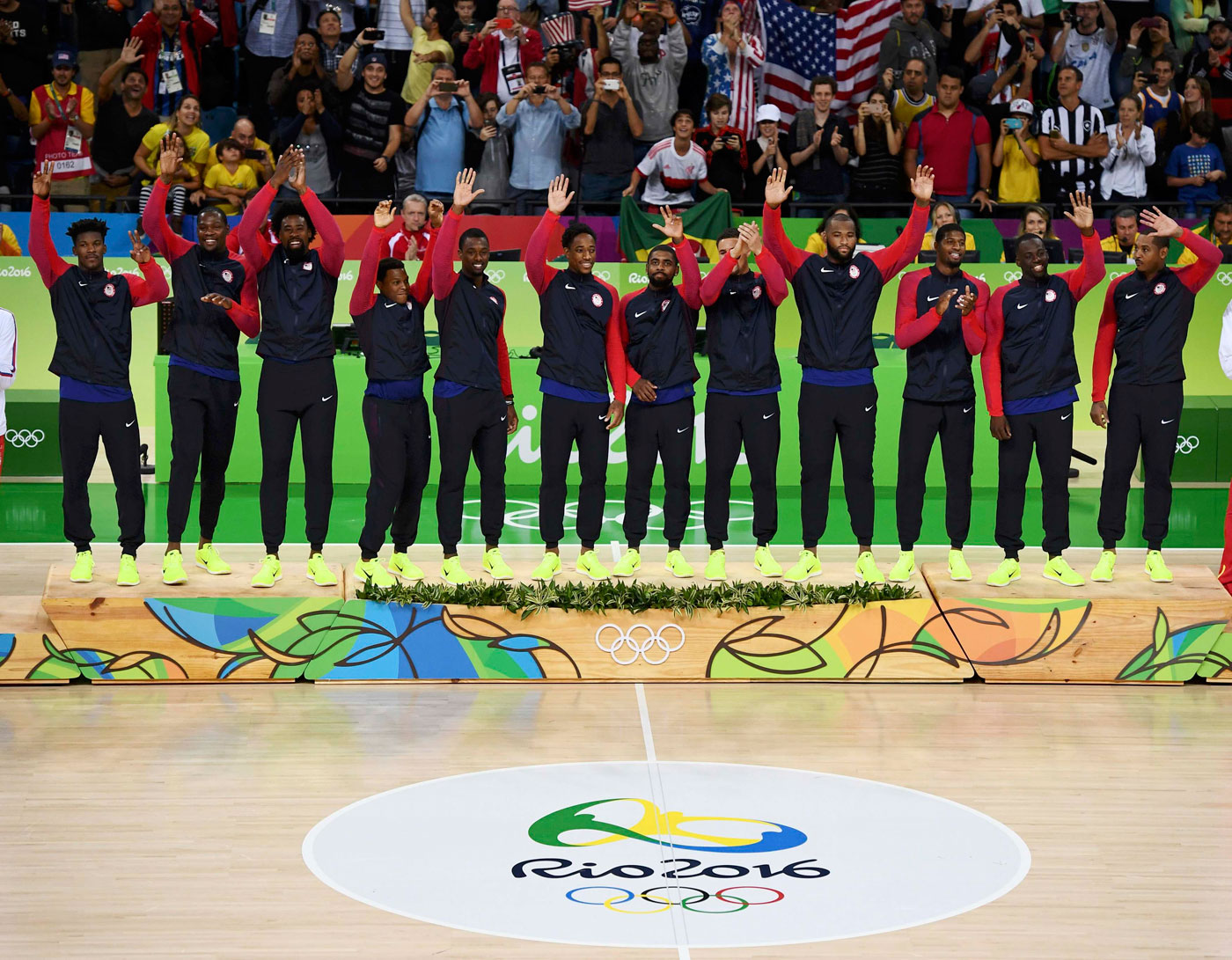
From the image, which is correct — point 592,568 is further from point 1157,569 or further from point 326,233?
point 1157,569

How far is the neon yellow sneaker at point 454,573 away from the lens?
29.7 ft

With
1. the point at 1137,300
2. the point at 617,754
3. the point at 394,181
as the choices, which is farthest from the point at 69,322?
the point at 394,181

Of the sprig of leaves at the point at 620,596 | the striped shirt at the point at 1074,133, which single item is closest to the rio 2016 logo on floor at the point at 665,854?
the sprig of leaves at the point at 620,596

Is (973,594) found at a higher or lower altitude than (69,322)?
lower

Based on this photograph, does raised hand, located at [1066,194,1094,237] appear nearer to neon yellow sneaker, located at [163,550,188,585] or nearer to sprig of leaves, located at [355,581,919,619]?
sprig of leaves, located at [355,581,919,619]

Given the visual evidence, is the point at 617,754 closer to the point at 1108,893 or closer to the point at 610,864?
the point at 610,864

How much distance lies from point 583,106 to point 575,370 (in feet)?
25.6

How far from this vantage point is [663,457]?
9.05 metres

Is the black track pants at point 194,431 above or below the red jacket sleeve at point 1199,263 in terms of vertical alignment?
below

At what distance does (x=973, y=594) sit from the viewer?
29.6ft

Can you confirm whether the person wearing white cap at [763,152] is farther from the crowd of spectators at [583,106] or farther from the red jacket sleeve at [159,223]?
the red jacket sleeve at [159,223]

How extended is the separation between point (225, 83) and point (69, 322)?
866 cm

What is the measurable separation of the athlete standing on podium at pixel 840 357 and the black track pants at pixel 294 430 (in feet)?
9.20

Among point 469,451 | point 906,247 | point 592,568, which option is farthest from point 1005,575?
point 469,451
